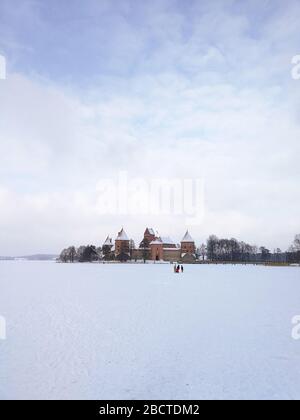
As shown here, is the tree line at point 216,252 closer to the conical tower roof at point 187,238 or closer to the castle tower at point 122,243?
the castle tower at point 122,243

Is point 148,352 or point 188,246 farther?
point 188,246

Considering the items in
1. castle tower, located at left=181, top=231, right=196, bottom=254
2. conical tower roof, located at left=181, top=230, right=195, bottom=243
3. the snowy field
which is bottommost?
the snowy field

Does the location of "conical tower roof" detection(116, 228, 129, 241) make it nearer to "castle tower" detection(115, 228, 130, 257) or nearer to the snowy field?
"castle tower" detection(115, 228, 130, 257)

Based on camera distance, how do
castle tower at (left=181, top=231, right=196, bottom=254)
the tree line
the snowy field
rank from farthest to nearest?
1. castle tower at (left=181, top=231, right=196, bottom=254)
2. the tree line
3. the snowy field

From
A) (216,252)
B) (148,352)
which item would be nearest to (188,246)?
(216,252)

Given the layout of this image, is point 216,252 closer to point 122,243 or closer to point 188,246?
point 188,246

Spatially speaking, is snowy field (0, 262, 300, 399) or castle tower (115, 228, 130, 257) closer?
snowy field (0, 262, 300, 399)

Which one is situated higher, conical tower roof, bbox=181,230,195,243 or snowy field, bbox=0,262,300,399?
conical tower roof, bbox=181,230,195,243

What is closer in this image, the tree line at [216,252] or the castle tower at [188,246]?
the tree line at [216,252]

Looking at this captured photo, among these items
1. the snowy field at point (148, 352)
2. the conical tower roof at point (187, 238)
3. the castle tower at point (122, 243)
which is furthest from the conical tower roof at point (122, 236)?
the snowy field at point (148, 352)

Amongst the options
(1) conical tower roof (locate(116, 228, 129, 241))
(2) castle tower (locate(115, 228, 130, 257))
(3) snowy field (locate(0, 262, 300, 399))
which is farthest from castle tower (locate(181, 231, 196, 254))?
(3) snowy field (locate(0, 262, 300, 399))

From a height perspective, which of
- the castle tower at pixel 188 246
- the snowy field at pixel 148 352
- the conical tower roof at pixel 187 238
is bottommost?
the snowy field at pixel 148 352

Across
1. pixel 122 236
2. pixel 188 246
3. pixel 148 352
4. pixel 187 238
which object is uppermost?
pixel 122 236

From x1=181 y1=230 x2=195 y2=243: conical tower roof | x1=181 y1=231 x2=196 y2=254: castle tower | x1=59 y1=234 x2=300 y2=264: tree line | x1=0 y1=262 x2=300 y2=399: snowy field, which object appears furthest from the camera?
x1=181 y1=230 x2=195 y2=243: conical tower roof
